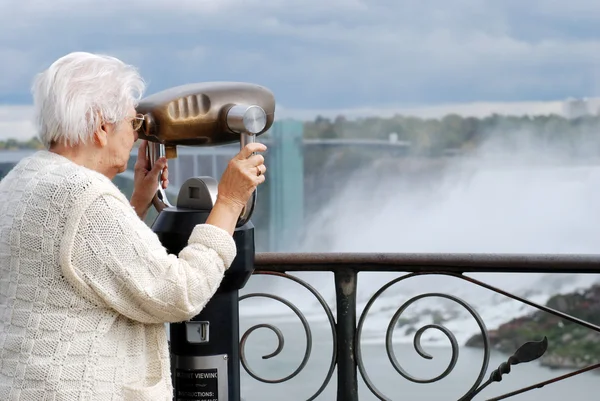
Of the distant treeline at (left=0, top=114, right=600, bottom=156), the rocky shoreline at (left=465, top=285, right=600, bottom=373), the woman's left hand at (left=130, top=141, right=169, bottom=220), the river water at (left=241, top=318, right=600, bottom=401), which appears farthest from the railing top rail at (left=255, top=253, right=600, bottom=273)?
the distant treeline at (left=0, top=114, right=600, bottom=156)

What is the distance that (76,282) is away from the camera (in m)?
1.02

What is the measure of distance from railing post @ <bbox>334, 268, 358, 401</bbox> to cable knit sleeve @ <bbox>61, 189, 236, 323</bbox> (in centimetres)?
65

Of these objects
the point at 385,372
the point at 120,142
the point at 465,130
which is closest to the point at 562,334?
the point at 465,130

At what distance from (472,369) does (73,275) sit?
12.5 m

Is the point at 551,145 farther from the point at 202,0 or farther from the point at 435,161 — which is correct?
the point at 202,0

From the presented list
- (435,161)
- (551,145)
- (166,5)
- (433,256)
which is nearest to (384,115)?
(435,161)

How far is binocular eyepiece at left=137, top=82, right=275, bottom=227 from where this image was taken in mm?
1211

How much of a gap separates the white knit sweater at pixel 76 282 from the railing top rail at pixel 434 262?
62 centimetres

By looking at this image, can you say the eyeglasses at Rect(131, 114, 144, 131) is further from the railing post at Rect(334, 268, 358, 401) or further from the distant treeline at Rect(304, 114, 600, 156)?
the distant treeline at Rect(304, 114, 600, 156)

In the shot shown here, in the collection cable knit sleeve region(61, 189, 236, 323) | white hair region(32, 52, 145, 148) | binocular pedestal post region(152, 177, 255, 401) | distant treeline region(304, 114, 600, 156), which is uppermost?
white hair region(32, 52, 145, 148)

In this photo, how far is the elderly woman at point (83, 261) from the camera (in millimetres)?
1018

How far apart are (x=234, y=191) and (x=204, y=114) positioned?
0.15 meters

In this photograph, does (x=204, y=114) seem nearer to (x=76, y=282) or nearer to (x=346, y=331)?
(x=76, y=282)

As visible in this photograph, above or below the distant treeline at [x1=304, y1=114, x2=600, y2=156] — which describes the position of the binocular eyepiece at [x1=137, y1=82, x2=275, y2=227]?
above
